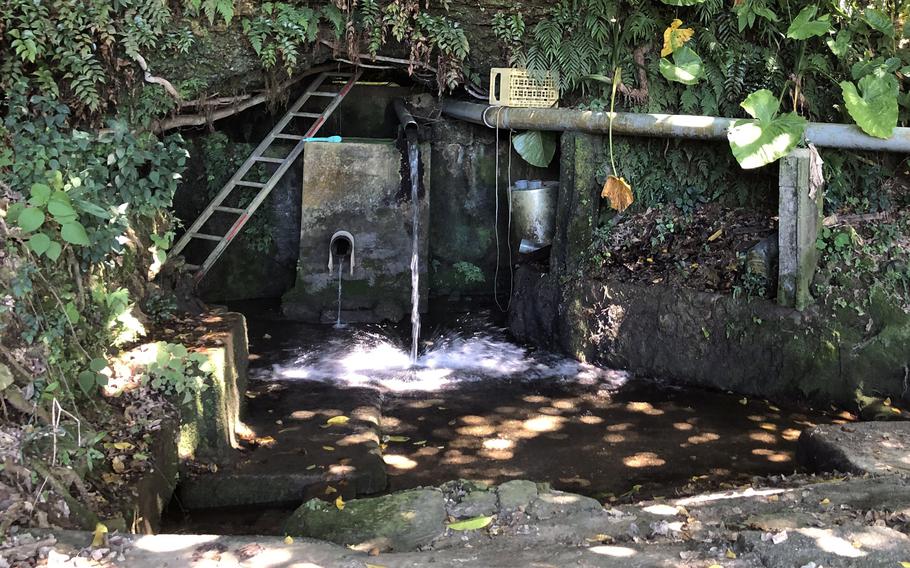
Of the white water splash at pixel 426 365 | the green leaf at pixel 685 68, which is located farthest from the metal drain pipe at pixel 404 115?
the green leaf at pixel 685 68

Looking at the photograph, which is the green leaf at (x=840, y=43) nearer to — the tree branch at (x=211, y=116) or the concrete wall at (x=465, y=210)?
the concrete wall at (x=465, y=210)

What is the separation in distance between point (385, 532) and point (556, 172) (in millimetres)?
6451

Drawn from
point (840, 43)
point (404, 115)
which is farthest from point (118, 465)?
point (840, 43)

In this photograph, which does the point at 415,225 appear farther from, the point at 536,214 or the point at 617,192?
the point at 617,192

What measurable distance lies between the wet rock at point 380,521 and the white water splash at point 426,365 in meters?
3.11

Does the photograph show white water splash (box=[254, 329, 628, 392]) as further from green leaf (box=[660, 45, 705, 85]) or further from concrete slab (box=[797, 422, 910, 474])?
green leaf (box=[660, 45, 705, 85])

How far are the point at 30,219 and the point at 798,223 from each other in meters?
5.97

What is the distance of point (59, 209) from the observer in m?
4.25

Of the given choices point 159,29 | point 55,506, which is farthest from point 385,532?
point 159,29

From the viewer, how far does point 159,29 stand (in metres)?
7.28

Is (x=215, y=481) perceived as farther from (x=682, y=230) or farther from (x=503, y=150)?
(x=503, y=150)

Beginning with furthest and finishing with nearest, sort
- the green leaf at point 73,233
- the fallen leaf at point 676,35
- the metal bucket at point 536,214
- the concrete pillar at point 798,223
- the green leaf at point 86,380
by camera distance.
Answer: the metal bucket at point 536,214 < the fallen leaf at point 676,35 < the concrete pillar at point 798,223 < the green leaf at point 86,380 < the green leaf at point 73,233

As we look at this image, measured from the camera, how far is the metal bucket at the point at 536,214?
8.74m

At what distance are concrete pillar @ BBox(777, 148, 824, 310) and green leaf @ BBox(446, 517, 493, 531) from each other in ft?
13.8
